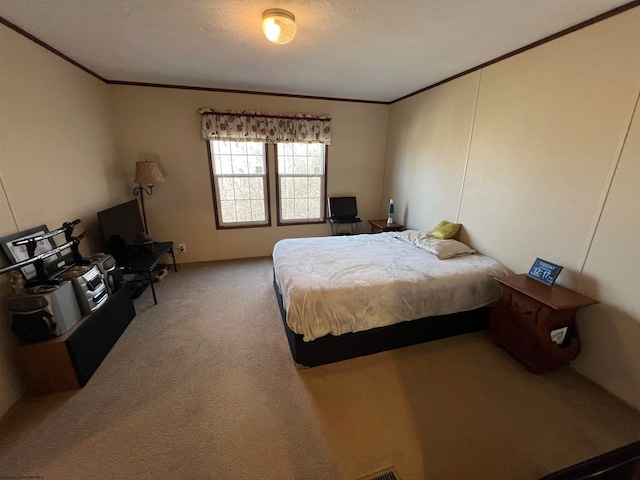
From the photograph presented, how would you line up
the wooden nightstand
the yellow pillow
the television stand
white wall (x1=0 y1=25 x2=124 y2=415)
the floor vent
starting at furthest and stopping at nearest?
the wooden nightstand < the yellow pillow < the television stand < white wall (x1=0 y1=25 x2=124 y2=415) < the floor vent

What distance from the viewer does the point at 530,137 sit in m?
2.23

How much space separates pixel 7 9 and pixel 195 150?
202cm

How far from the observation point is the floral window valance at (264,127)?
358 cm

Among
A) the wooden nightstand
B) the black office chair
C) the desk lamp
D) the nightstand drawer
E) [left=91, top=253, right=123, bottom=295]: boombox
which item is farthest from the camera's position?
the black office chair

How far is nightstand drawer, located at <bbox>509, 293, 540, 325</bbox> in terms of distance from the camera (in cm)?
190

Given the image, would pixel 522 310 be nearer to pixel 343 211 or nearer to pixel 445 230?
pixel 445 230

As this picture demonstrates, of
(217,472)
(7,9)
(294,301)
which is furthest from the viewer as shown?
(294,301)

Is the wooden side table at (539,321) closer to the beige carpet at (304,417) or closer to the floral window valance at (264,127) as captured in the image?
→ the beige carpet at (304,417)

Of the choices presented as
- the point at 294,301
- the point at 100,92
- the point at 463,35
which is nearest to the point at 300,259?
the point at 294,301

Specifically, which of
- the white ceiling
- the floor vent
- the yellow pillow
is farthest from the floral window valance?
the floor vent

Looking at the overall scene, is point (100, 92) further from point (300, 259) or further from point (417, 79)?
point (417, 79)

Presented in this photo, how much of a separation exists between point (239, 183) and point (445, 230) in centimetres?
297

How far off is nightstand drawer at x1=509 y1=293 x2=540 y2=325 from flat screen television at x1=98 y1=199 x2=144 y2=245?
379cm

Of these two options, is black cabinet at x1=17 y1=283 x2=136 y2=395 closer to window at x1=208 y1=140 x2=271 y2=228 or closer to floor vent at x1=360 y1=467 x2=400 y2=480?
floor vent at x1=360 y1=467 x2=400 y2=480
